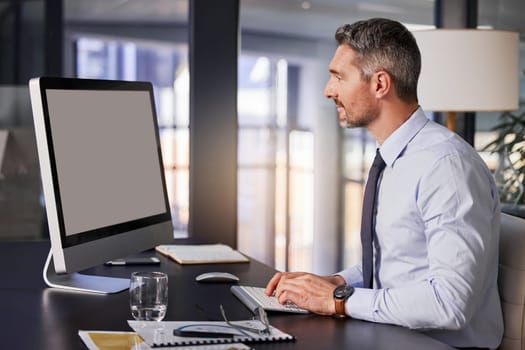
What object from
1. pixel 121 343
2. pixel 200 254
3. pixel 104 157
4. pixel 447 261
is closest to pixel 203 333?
pixel 121 343

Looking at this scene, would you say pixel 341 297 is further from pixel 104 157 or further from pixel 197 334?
pixel 104 157

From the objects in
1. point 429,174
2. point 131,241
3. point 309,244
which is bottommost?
point 309,244

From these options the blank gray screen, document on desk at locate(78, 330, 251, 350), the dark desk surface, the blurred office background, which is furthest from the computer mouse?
the blurred office background

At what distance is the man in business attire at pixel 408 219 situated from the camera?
73.2 inches

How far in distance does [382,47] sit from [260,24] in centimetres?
209

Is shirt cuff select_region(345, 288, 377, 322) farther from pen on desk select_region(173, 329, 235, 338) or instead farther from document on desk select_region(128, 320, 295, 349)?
pen on desk select_region(173, 329, 235, 338)

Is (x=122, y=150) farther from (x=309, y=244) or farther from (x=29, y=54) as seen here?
(x=309, y=244)

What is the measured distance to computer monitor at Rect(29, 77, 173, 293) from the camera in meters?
2.11

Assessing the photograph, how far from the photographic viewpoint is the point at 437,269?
187 centimetres

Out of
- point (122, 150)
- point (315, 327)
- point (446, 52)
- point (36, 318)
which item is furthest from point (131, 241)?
point (446, 52)

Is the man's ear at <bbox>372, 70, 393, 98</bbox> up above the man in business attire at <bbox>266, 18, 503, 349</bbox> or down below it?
above

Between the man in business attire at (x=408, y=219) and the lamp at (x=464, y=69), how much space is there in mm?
1291

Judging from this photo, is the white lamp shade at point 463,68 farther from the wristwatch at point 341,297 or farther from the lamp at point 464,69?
the wristwatch at point 341,297

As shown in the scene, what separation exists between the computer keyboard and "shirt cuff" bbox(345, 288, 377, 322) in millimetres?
106
